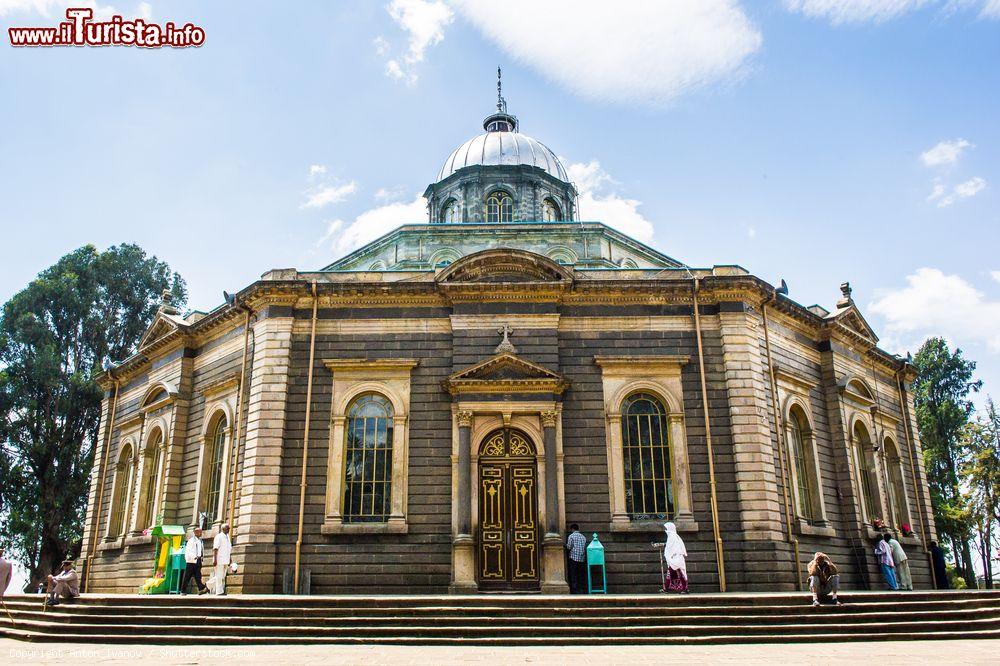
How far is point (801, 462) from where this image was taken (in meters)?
19.9

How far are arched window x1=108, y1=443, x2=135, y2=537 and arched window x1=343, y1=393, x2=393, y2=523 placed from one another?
31.4 feet

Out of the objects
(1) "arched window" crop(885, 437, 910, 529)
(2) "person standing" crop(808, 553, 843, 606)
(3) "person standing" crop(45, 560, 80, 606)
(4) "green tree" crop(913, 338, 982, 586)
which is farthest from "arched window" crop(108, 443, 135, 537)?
(4) "green tree" crop(913, 338, 982, 586)

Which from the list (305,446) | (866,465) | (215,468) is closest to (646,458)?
(305,446)

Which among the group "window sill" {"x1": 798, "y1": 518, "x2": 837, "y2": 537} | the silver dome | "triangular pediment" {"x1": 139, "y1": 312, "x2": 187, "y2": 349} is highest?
the silver dome

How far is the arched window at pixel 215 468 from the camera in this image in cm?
1970

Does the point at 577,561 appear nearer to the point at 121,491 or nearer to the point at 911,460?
the point at 911,460

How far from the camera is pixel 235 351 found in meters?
20.1

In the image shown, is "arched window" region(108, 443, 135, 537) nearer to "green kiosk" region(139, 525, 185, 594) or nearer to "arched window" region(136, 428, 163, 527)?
"arched window" region(136, 428, 163, 527)

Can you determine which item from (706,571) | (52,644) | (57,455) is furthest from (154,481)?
(706,571)

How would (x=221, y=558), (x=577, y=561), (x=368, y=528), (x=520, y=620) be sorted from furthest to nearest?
1. (x=368, y=528)
2. (x=577, y=561)
3. (x=221, y=558)
4. (x=520, y=620)

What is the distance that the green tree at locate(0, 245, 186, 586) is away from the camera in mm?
31609

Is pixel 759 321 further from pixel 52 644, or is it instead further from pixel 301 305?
pixel 52 644

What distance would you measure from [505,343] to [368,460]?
427 cm

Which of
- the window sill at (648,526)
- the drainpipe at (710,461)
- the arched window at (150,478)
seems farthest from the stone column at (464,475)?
the arched window at (150,478)
